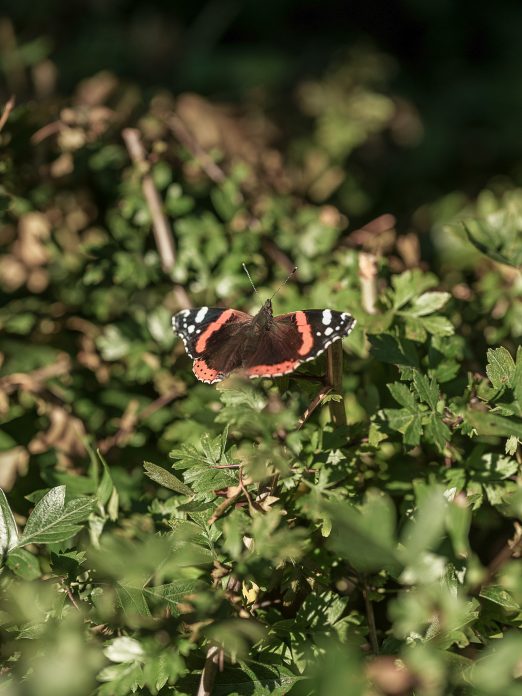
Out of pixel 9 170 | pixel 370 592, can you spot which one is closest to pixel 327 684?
pixel 370 592

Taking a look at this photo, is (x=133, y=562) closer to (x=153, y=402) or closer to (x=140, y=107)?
(x=153, y=402)

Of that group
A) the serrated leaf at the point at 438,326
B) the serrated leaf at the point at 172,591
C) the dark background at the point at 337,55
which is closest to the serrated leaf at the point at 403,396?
the serrated leaf at the point at 438,326

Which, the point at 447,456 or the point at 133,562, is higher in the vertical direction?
the point at 133,562

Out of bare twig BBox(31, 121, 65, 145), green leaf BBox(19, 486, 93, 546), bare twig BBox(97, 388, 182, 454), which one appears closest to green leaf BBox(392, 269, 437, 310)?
bare twig BBox(97, 388, 182, 454)

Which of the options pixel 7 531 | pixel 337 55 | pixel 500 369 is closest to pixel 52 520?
pixel 7 531

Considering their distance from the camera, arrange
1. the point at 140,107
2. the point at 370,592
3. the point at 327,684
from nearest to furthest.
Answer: the point at 327,684, the point at 370,592, the point at 140,107

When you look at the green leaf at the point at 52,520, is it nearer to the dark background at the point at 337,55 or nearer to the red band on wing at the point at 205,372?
the red band on wing at the point at 205,372

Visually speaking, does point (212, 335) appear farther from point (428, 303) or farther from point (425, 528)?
point (425, 528)
